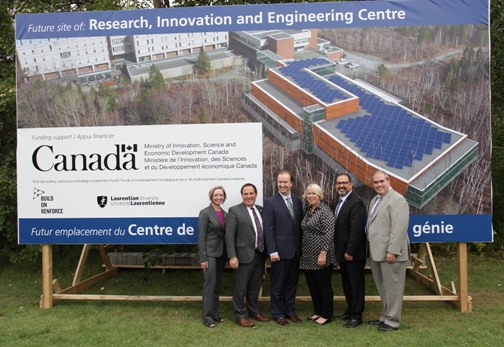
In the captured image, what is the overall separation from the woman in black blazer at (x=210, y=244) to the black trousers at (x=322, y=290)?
3.36 feet

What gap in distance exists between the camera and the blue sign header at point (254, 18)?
5.96 metres

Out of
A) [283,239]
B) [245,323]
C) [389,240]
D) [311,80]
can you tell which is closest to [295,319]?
[245,323]

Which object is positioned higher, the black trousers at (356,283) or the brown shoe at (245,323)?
the black trousers at (356,283)

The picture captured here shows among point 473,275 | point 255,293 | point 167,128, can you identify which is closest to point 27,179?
point 167,128

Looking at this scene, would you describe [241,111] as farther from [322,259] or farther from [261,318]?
[261,318]

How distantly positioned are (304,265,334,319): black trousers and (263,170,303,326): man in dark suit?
0.20m

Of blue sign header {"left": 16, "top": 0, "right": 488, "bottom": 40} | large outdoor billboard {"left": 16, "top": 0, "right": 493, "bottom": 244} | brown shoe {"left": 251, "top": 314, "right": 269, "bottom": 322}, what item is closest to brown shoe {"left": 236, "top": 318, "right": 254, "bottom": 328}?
brown shoe {"left": 251, "top": 314, "right": 269, "bottom": 322}

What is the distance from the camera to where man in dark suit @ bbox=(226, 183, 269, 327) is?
5672mm

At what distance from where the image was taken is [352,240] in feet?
18.1

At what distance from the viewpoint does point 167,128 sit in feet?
20.2

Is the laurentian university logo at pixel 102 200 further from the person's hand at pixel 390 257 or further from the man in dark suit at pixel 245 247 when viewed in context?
the person's hand at pixel 390 257

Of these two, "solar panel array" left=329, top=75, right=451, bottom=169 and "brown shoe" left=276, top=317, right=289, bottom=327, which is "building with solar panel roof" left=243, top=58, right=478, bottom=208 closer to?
"solar panel array" left=329, top=75, right=451, bottom=169

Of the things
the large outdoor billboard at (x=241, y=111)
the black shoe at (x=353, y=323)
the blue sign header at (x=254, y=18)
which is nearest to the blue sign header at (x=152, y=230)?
the large outdoor billboard at (x=241, y=111)

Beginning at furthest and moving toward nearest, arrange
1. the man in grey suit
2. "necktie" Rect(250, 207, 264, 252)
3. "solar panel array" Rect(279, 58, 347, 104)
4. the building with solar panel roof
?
"solar panel array" Rect(279, 58, 347, 104) → the building with solar panel roof → "necktie" Rect(250, 207, 264, 252) → the man in grey suit
